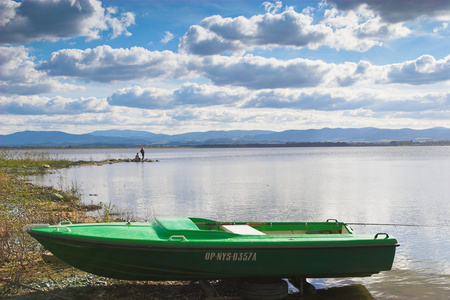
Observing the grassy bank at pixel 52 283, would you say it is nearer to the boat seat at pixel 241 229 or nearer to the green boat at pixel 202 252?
the green boat at pixel 202 252

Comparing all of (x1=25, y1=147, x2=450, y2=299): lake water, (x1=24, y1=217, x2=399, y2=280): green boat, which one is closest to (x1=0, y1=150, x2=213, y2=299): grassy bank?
(x1=24, y1=217, x2=399, y2=280): green boat

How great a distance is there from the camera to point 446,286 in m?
12.0

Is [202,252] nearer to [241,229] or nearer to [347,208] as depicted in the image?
[241,229]

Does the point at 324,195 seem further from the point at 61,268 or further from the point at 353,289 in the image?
the point at 61,268

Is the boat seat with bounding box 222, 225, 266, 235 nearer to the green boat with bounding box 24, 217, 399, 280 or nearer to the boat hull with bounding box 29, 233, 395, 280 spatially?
the green boat with bounding box 24, 217, 399, 280

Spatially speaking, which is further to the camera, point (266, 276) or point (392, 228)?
point (392, 228)

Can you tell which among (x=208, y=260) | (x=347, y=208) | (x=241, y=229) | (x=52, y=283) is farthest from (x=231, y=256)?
(x=347, y=208)

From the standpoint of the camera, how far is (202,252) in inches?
352

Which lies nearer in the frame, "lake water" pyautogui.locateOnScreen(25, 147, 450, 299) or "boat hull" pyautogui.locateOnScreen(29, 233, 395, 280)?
"boat hull" pyautogui.locateOnScreen(29, 233, 395, 280)

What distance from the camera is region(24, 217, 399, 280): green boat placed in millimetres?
8875

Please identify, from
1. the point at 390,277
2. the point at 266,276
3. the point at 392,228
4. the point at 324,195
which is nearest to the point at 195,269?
the point at 266,276

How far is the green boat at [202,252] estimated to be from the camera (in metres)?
8.88

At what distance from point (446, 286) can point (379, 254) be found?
3.80 meters

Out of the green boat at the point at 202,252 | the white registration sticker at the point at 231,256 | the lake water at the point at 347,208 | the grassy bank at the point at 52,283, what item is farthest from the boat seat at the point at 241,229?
the lake water at the point at 347,208
